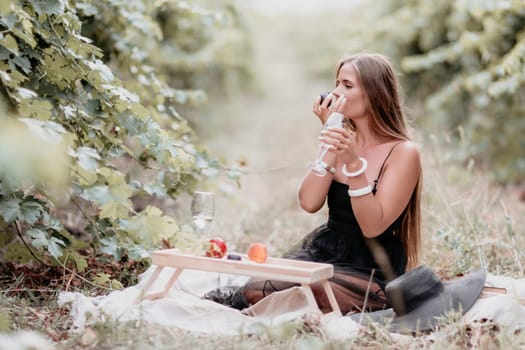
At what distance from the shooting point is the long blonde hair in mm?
3605

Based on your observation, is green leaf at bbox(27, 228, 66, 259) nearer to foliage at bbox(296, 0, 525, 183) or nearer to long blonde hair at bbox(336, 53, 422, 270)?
long blonde hair at bbox(336, 53, 422, 270)

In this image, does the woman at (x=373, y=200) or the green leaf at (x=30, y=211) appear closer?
the green leaf at (x=30, y=211)

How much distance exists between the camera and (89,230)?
3820mm

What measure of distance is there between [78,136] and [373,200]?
172cm

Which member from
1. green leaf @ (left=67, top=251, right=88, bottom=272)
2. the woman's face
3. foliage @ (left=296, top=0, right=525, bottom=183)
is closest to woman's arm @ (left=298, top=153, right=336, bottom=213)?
the woman's face

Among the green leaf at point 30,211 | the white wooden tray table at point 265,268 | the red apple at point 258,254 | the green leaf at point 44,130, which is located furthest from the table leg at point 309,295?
the green leaf at point 30,211

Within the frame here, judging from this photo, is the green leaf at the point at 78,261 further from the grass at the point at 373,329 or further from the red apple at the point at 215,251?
the red apple at the point at 215,251

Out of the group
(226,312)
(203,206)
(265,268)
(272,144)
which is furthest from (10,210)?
(272,144)

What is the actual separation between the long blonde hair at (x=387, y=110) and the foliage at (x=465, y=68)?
251cm

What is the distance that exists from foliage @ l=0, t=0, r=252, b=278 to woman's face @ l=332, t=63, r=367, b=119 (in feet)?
2.92

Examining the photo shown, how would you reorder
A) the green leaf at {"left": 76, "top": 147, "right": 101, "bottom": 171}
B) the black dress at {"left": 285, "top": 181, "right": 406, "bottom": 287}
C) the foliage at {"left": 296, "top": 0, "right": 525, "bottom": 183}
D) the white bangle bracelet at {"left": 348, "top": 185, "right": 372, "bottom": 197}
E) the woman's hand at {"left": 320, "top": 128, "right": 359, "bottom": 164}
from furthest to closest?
the foliage at {"left": 296, "top": 0, "right": 525, "bottom": 183}
the black dress at {"left": 285, "top": 181, "right": 406, "bottom": 287}
the white bangle bracelet at {"left": 348, "top": 185, "right": 372, "bottom": 197}
the woman's hand at {"left": 320, "top": 128, "right": 359, "bottom": 164}
the green leaf at {"left": 76, "top": 147, "right": 101, "bottom": 171}

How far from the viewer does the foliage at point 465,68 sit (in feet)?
24.0

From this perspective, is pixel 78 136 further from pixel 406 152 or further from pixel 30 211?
pixel 406 152

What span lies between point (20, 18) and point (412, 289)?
2.12 meters
